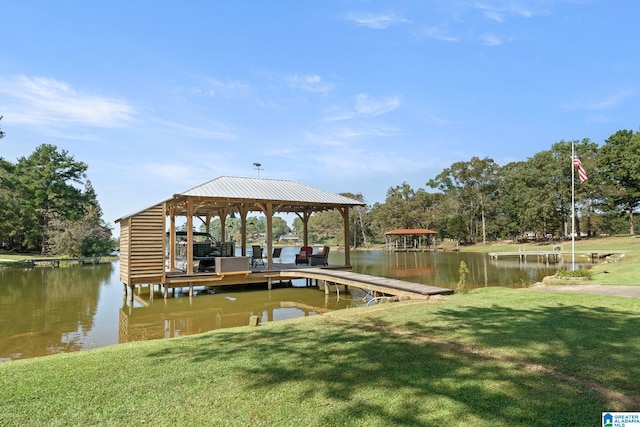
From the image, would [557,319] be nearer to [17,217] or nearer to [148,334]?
[148,334]

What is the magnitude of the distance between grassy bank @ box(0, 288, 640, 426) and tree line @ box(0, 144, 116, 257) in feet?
116

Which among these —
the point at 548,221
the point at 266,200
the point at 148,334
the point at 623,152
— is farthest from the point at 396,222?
the point at 148,334

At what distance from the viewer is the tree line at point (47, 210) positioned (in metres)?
34.4

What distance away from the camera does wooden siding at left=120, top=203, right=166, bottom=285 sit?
12.7 meters

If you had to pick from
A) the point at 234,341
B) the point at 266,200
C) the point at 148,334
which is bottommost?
the point at 148,334

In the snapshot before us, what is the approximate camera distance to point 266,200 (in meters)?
14.7

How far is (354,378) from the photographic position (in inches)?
139

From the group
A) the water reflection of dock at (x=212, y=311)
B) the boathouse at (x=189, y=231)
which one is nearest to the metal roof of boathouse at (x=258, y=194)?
the boathouse at (x=189, y=231)

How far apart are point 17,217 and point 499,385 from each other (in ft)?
146

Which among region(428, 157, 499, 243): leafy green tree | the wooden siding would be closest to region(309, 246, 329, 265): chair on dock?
the wooden siding

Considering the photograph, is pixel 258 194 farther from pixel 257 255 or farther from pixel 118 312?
pixel 118 312

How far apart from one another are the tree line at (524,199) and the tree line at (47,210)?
3730cm

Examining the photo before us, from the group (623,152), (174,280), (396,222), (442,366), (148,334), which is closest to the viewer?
(442,366)

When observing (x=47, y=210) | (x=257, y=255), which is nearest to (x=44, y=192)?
(x=47, y=210)
